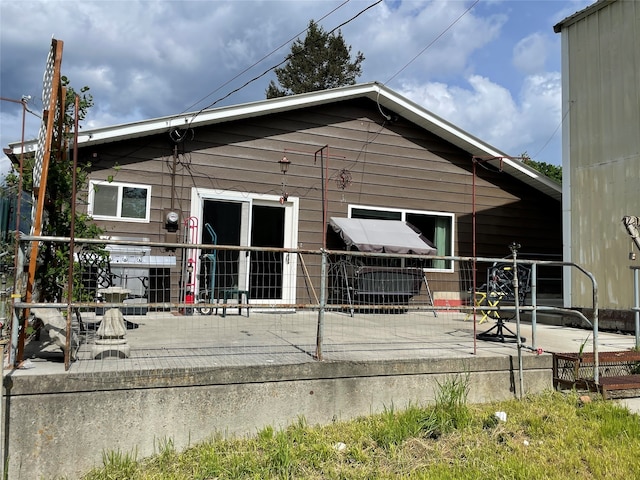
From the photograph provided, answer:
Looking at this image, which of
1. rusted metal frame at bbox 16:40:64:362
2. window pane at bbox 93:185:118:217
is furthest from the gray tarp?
rusted metal frame at bbox 16:40:64:362

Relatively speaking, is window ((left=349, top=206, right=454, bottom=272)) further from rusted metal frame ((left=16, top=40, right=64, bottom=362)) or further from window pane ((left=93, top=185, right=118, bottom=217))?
rusted metal frame ((left=16, top=40, right=64, bottom=362))

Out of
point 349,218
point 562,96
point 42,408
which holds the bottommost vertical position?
point 42,408

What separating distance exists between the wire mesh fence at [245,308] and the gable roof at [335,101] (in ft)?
5.43

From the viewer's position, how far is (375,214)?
9.37 meters

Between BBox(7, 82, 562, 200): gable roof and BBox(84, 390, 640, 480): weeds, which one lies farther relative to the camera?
BBox(7, 82, 562, 200): gable roof

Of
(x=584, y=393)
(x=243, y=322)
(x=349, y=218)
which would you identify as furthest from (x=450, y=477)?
(x=349, y=218)

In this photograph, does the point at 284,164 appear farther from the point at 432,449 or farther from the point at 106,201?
the point at 432,449

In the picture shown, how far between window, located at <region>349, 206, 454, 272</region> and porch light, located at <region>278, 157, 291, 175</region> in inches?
75.6

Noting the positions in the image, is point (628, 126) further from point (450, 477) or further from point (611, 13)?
point (450, 477)

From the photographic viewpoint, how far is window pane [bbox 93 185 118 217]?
7516 millimetres

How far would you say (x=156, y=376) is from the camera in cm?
339

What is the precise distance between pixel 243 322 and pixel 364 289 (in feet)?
8.28

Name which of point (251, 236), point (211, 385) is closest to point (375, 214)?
point (251, 236)

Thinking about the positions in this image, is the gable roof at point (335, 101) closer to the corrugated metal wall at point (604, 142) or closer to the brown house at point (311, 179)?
the brown house at point (311, 179)
